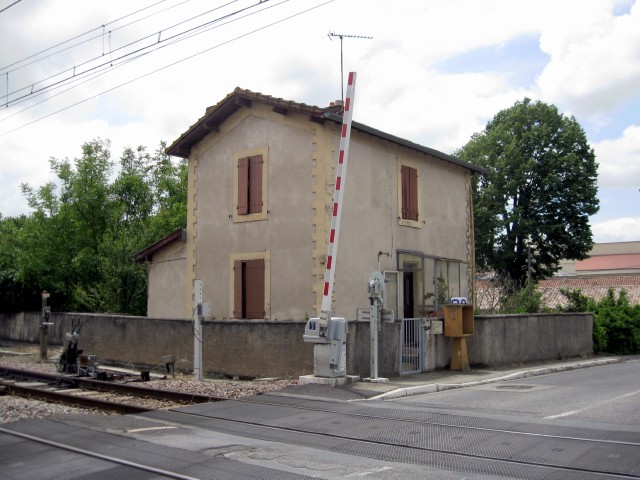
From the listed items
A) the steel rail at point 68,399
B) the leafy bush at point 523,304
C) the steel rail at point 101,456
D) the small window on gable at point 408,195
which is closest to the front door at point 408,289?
the small window on gable at point 408,195

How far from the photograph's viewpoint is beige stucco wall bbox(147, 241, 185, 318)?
21.2m

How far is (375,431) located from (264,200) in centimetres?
1028

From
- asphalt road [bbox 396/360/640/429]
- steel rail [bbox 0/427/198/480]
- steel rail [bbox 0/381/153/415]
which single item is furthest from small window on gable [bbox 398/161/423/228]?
steel rail [bbox 0/427/198/480]

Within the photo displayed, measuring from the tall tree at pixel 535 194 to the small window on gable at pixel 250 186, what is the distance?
22004 millimetres

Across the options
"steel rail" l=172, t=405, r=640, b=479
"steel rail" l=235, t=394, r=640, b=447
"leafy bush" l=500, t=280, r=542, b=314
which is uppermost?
"leafy bush" l=500, t=280, r=542, b=314

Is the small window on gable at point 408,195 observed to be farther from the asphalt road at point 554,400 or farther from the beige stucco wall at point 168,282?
the beige stucco wall at point 168,282

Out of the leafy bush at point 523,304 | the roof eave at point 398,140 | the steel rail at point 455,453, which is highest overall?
the roof eave at point 398,140

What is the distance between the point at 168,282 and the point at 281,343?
802 centimetres

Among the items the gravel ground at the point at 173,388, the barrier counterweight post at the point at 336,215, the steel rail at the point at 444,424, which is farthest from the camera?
the barrier counterweight post at the point at 336,215

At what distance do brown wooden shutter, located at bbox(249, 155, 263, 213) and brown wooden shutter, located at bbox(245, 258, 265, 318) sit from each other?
57.8 inches

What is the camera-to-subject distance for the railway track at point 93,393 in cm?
1145

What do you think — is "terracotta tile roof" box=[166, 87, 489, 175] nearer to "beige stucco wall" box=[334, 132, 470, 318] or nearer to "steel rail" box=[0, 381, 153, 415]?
"beige stucco wall" box=[334, 132, 470, 318]

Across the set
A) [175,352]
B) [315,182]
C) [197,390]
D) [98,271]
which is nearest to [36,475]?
[197,390]

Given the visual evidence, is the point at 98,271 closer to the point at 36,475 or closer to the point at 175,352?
the point at 175,352
